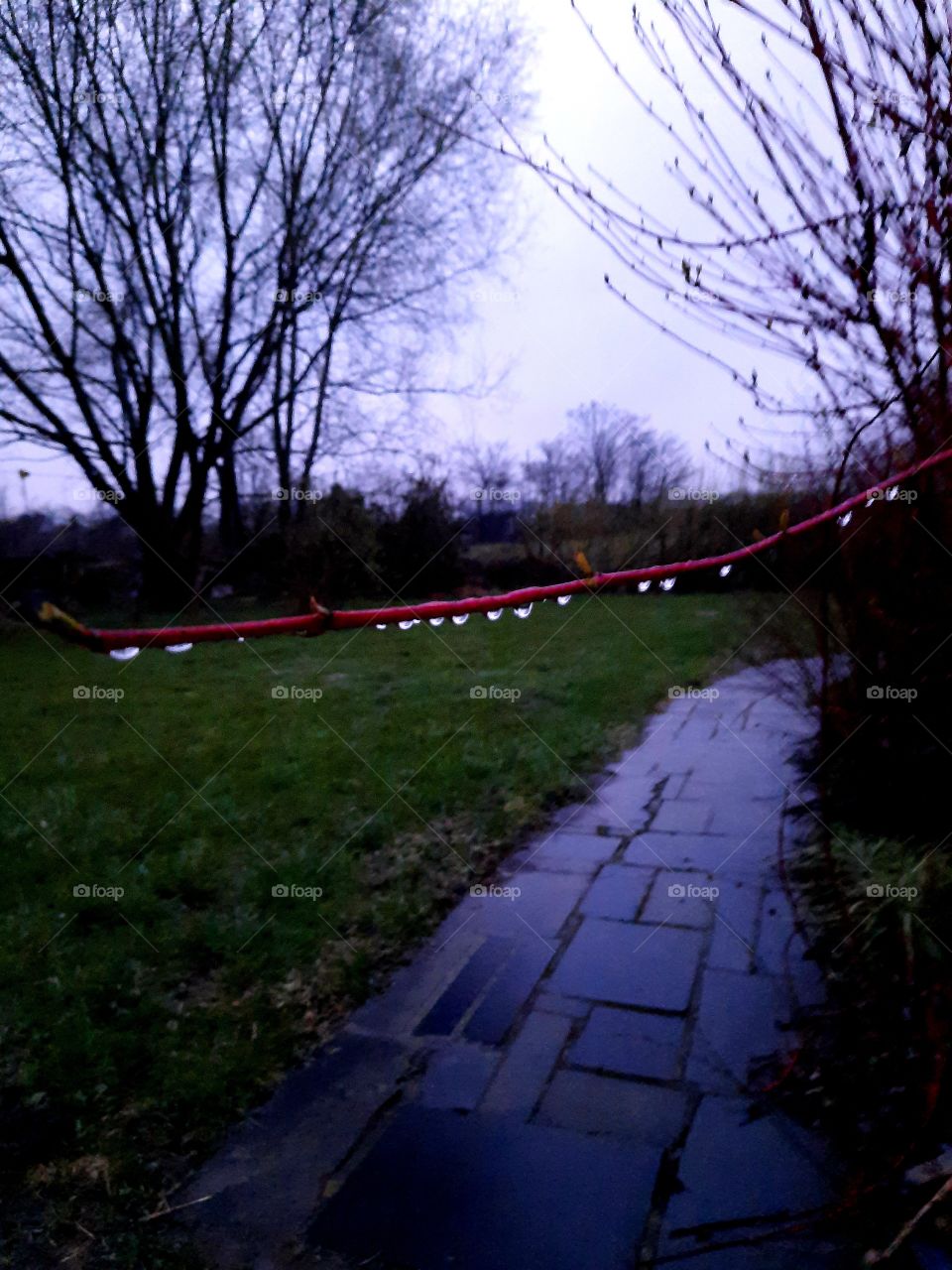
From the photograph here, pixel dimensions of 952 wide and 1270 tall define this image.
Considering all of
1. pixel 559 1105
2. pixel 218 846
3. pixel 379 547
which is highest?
pixel 379 547

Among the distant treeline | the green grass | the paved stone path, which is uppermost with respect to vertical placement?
the distant treeline

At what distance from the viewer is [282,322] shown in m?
10.5

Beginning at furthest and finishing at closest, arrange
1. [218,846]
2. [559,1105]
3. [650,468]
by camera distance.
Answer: [650,468]
[218,846]
[559,1105]

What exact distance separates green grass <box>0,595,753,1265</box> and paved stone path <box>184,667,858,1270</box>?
8.5 inches

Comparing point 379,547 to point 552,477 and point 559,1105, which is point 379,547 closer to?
point 552,477

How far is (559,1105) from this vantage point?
2275 mm

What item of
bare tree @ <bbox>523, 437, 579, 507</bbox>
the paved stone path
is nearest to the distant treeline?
bare tree @ <bbox>523, 437, 579, 507</bbox>

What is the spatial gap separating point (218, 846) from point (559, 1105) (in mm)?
2058

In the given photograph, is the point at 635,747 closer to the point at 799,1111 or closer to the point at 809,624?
the point at 809,624

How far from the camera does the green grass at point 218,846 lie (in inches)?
92.5

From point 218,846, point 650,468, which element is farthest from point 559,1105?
point 650,468

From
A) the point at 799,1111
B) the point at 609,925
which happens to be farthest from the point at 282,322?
the point at 799,1111

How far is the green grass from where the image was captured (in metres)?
2.35

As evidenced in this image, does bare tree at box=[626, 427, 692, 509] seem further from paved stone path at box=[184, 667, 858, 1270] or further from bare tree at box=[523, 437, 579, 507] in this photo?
paved stone path at box=[184, 667, 858, 1270]
